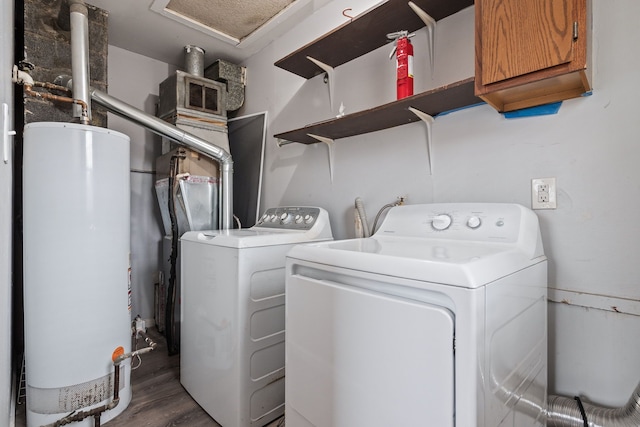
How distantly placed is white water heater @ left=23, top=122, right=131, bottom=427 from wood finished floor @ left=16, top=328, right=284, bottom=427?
16 centimetres

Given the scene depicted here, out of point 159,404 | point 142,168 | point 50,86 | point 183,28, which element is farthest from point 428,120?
point 142,168

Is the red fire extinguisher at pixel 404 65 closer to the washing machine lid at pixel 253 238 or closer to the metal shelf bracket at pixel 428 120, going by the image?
the metal shelf bracket at pixel 428 120

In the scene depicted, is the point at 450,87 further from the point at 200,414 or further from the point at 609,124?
the point at 200,414

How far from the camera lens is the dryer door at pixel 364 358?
0.82 metres

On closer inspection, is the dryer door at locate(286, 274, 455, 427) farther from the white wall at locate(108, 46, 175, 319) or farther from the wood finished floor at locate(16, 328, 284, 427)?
the white wall at locate(108, 46, 175, 319)

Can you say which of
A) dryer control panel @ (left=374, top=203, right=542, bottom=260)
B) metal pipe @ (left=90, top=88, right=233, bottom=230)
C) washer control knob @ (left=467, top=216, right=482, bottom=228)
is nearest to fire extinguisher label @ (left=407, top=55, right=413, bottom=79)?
dryer control panel @ (left=374, top=203, right=542, bottom=260)

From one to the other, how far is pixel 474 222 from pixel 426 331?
26.1 inches

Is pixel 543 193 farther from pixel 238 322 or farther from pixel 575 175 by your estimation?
pixel 238 322

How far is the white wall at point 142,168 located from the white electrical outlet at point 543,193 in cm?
301

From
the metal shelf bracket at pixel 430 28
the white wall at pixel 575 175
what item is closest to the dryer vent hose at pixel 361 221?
the white wall at pixel 575 175

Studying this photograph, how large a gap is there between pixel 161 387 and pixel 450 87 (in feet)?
7.78

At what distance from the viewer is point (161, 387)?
80.0 inches

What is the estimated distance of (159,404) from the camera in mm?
1854

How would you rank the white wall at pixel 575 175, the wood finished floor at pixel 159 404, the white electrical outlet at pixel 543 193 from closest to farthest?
the white wall at pixel 575 175
the white electrical outlet at pixel 543 193
the wood finished floor at pixel 159 404
